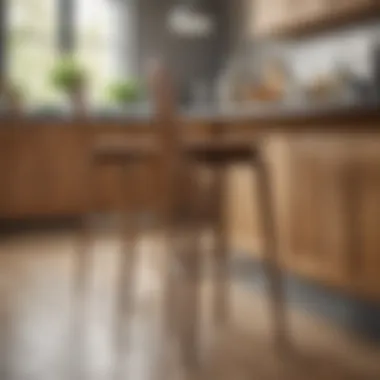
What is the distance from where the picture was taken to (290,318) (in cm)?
308

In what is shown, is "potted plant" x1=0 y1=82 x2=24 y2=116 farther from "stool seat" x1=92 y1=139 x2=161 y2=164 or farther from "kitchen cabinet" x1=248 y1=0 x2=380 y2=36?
"stool seat" x1=92 y1=139 x2=161 y2=164

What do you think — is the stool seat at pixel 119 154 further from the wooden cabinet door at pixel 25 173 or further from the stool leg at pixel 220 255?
the wooden cabinet door at pixel 25 173

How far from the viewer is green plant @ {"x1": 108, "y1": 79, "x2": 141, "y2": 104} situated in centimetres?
634

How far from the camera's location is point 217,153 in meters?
2.71

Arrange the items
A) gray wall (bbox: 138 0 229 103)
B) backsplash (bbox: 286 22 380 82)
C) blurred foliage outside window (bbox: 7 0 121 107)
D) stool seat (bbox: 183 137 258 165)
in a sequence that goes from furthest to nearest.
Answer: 1. gray wall (bbox: 138 0 229 103)
2. blurred foliage outside window (bbox: 7 0 121 107)
3. backsplash (bbox: 286 22 380 82)
4. stool seat (bbox: 183 137 258 165)

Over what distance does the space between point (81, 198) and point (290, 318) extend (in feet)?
9.79

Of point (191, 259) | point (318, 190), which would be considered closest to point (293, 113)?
point (318, 190)

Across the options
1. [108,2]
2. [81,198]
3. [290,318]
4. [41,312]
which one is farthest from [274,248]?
[108,2]

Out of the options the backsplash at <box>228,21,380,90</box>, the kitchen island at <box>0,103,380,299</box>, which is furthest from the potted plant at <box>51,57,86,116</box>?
the kitchen island at <box>0,103,380,299</box>

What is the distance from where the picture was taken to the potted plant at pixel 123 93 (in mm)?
6344

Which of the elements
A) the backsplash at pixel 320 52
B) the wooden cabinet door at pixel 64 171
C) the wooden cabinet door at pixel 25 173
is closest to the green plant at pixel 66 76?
the wooden cabinet door at pixel 64 171

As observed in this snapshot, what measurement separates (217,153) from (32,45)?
14.0 ft

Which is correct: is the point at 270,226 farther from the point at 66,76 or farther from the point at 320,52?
the point at 66,76

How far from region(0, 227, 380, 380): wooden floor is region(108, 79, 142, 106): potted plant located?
263 centimetres
